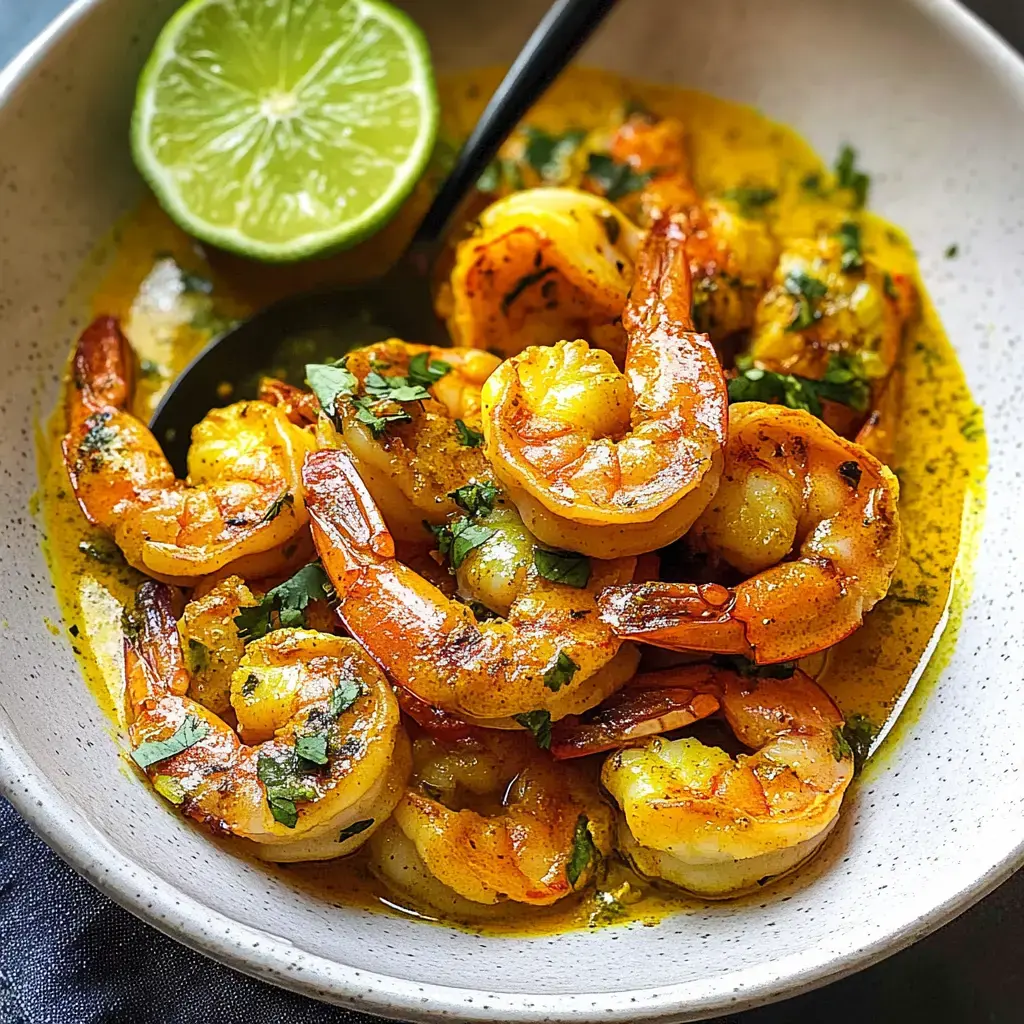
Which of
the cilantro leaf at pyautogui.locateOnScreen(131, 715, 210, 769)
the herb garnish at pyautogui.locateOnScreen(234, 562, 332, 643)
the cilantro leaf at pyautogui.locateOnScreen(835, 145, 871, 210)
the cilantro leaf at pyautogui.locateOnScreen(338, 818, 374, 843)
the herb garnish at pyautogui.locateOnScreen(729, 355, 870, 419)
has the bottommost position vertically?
the cilantro leaf at pyautogui.locateOnScreen(131, 715, 210, 769)

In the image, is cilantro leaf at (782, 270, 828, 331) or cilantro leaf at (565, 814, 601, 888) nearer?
cilantro leaf at (565, 814, 601, 888)

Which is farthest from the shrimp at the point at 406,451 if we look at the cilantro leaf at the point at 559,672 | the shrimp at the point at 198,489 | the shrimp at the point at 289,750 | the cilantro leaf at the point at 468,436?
the cilantro leaf at the point at 559,672

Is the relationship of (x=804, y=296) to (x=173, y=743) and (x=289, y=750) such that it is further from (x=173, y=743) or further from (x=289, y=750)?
(x=173, y=743)

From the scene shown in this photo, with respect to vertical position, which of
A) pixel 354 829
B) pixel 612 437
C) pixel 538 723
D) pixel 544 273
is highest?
pixel 612 437

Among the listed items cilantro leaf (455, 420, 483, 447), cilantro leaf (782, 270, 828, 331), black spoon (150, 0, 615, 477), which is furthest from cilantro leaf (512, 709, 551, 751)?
cilantro leaf (782, 270, 828, 331)

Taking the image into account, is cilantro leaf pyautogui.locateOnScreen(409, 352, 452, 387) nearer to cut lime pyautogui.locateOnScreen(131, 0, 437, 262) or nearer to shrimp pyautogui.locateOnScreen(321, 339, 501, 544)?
shrimp pyautogui.locateOnScreen(321, 339, 501, 544)

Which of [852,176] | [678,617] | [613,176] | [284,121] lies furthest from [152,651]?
[852,176]

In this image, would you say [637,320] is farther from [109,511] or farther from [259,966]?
[259,966]

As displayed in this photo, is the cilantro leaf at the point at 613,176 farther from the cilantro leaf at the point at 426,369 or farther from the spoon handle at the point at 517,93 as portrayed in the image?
the cilantro leaf at the point at 426,369
